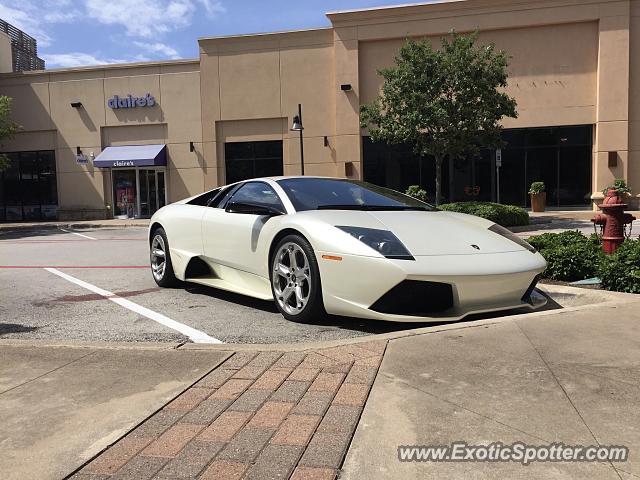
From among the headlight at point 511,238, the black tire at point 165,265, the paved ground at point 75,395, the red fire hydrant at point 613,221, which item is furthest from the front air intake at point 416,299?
the black tire at point 165,265

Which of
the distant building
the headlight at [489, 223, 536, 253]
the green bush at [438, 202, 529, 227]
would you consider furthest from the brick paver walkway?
the distant building

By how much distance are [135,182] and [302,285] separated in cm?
2308

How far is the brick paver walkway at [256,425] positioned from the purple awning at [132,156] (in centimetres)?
2243

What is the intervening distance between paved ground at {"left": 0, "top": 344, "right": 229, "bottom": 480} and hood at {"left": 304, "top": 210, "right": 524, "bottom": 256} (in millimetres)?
1610

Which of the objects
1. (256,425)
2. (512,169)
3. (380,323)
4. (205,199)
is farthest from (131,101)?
(256,425)

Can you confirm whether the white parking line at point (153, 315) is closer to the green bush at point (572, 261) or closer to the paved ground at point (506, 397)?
the paved ground at point (506, 397)

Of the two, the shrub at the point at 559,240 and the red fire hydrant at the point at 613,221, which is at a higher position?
the red fire hydrant at the point at 613,221

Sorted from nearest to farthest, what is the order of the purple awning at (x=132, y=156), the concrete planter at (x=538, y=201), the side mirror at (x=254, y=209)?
the side mirror at (x=254, y=209) < the concrete planter at (x=538, y=201) < the purple awning at (x=132, y=156)

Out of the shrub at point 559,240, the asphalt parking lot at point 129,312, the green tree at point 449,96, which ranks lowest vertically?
the asphalt parking lot at point 129,312

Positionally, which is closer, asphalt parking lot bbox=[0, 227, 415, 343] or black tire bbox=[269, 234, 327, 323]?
black tire bbox=[269, 234, 327, 323]

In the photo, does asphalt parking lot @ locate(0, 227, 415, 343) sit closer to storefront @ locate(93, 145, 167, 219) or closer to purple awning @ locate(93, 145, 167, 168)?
purple awning @ locate(93, 145, 167, 168)

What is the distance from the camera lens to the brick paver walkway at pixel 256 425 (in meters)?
2.36

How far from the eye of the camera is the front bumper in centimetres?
419

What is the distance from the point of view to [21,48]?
32.3 meters
